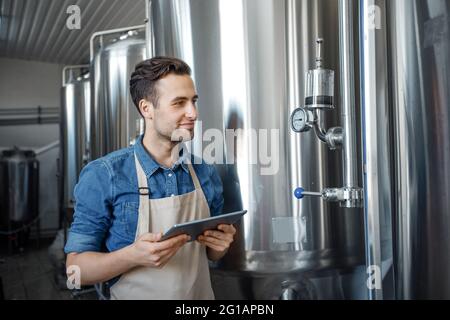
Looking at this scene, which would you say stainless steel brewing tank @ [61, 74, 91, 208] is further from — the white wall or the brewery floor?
the brewery floor

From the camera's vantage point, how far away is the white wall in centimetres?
350

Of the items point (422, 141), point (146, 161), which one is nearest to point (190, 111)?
point (146, 161)

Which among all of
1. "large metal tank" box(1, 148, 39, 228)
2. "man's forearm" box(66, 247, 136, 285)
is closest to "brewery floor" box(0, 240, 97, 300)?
"large metal tank" box(1, 148, 39, 228)

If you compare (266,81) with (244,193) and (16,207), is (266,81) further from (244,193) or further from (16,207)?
(16,207)

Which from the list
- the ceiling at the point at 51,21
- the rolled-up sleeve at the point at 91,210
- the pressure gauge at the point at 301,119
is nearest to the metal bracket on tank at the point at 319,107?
the pressure gauge at the point at 301,119

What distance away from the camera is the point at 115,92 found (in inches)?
76.6

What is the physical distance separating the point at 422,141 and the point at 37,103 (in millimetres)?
4498

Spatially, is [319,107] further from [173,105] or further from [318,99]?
[173,105]

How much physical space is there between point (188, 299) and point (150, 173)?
13.1 inches

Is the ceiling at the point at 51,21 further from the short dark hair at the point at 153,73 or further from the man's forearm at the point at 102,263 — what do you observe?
the man's forearm at the point at 102,263

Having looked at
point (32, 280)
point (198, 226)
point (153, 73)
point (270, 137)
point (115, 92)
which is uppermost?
point (115, 92)

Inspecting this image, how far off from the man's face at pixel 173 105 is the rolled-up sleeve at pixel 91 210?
7.2 inches

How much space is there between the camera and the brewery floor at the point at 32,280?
8.33ft

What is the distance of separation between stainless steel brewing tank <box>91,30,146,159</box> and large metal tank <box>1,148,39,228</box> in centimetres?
262
